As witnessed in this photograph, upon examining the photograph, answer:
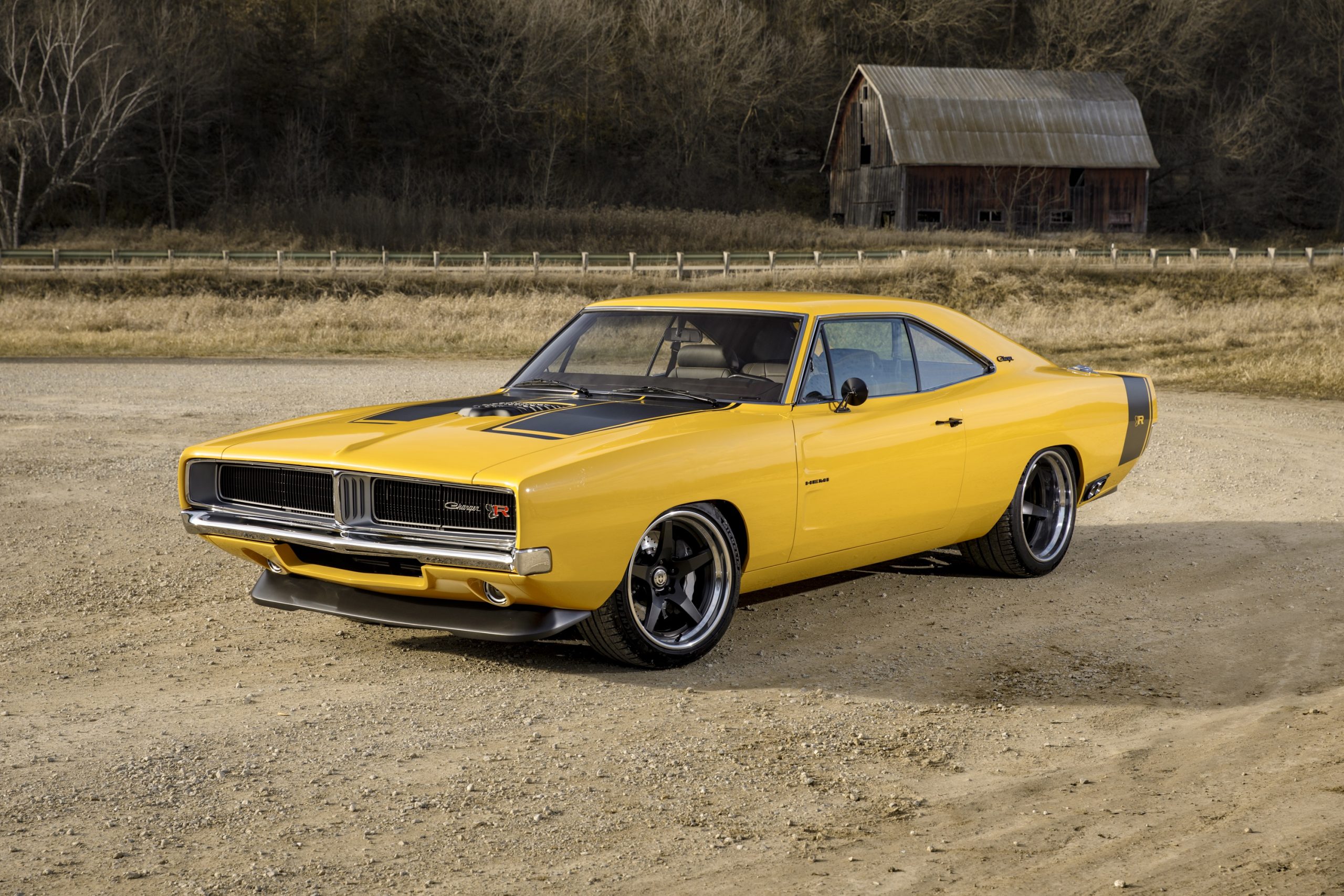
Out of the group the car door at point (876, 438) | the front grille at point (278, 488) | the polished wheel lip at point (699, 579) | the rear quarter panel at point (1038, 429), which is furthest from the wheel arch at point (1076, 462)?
the front grille at point (278, 488)

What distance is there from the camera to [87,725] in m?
5.00

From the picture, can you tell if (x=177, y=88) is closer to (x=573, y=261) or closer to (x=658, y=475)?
(x=573, y=261)

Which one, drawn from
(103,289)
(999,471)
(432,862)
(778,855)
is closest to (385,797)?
(432,862)

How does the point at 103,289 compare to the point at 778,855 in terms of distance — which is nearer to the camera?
the point at 778,855

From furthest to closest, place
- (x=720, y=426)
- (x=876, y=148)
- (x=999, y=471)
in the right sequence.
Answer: (x=876, y=148)
(x=999, y=471)
(x=720, y=426)

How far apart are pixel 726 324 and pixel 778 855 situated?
129 inches

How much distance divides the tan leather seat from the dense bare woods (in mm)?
46881

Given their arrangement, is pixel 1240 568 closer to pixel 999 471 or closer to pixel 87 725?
pixel 999 471

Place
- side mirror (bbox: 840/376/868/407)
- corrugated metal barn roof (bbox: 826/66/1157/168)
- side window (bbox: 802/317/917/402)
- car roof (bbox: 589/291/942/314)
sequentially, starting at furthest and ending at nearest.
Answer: corrugated metal barn roof (bbox: 826/66/1157/168) < car roof (bbox: 589/291/942/314) < side window (bbox: 802/317/917/402) < side mirror (bbox: 840/376/868/407)

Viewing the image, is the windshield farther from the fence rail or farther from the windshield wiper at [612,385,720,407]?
the fence rail

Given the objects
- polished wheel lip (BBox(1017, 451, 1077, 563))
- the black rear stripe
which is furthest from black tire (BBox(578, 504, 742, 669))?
the black rear stripe

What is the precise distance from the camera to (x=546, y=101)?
64875 mm

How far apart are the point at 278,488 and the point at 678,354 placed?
1.99m

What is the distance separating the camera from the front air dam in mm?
5340
